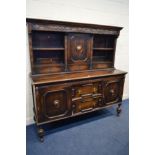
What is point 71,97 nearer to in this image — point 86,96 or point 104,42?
point 86,96

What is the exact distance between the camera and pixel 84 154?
1.91m

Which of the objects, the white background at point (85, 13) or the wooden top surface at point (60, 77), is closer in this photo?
the wooden top surface at point (60, 77)

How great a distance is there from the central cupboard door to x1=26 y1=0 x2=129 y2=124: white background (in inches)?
14.8

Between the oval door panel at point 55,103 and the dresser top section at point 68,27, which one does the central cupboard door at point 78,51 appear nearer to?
the dresser top section at point 68,27

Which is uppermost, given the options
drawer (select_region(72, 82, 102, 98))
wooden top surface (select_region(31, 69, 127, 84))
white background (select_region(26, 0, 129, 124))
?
white background (select_region(26, 0, 129, 124))

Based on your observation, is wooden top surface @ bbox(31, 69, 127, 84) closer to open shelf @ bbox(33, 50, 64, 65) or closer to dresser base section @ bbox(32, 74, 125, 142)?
dresser base section @ bbox(32, 74, 125, 142)

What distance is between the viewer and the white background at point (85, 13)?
7.32 ft

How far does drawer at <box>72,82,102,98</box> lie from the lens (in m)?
2.24

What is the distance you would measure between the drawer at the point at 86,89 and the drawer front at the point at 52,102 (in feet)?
0.51

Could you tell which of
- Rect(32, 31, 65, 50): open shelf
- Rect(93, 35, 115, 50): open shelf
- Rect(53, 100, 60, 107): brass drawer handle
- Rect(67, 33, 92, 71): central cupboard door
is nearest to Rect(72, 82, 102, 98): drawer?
Rect(53, 100, 60, 107): brass drawer handle
